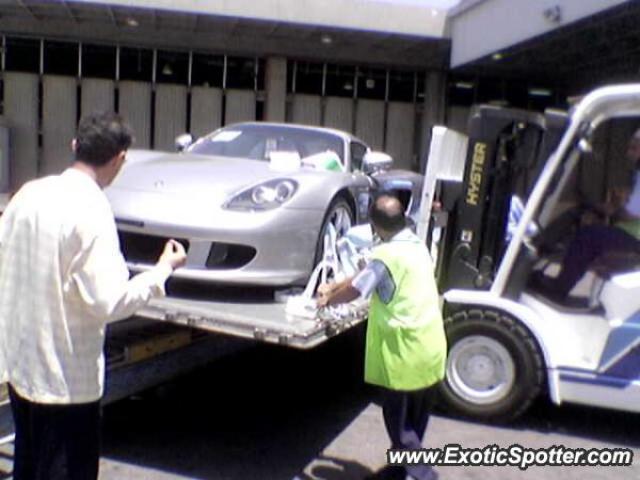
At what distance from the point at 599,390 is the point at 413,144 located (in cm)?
1738

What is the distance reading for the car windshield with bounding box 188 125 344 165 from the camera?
6.91 metres

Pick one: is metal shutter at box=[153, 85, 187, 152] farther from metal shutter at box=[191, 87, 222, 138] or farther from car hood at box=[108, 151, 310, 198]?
car hood at box=[108, 151, 310, 198]

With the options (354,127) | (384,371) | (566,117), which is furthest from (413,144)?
(384,371)

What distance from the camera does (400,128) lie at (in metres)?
22.0

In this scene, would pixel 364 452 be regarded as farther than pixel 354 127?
No

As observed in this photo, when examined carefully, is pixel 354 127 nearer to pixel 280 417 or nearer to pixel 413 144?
pixel 413 144

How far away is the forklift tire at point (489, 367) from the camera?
5.38 meters

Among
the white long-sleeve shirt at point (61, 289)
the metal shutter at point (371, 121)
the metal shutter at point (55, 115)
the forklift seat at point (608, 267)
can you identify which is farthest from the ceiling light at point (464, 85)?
the white long-sleeve shirt at point (61, 289)

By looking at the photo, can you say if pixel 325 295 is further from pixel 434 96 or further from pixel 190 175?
pixel 434 96

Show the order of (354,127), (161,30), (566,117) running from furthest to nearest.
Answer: (354,127) < (161,30) < (566,117)

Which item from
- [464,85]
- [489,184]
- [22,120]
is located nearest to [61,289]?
[489,184]

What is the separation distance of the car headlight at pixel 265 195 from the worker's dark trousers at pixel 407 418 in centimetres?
151

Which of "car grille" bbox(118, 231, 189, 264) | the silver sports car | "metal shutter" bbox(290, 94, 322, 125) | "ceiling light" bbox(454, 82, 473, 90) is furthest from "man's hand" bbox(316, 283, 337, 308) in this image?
"ceiling light" bbox(454, 82, 473, 90)

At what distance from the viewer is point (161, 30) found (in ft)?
63.1
